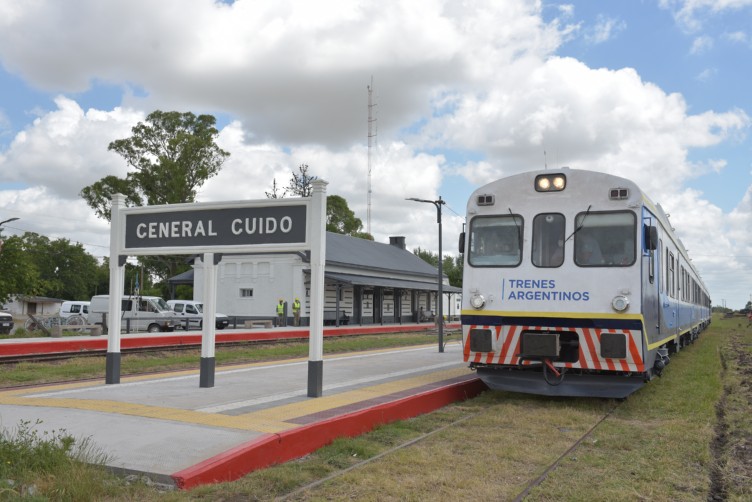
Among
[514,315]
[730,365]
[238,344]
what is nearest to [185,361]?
[238,344]

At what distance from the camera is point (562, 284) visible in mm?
9617

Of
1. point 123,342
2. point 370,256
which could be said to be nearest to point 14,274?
point 123,342

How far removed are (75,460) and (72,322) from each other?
1252 inches

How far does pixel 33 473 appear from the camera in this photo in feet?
17.2

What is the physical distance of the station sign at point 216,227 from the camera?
9828mm

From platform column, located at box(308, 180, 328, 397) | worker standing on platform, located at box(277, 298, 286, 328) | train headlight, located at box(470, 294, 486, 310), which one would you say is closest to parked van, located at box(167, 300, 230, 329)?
worker standing on platform, located at box(277, 298, 286, 328)

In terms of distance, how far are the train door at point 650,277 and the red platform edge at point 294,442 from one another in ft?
10.5

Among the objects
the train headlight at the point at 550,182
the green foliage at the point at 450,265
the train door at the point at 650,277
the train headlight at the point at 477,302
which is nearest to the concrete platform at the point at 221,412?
the train headlight at the point at 477,302

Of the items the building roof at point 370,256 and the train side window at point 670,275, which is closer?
the train side window at point 670,275

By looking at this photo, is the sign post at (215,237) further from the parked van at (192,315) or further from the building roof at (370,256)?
the building roof at (370,256)

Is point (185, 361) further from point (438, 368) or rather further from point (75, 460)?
point (75, 460)

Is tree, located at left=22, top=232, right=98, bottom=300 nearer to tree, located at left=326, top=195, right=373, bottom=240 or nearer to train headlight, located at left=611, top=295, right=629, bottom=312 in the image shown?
tree, located at left=326, top=195, right=373, bottom=240

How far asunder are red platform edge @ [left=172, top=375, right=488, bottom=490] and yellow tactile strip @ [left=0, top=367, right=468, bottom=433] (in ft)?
0.75

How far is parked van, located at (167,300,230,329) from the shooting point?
3041 centimetres
